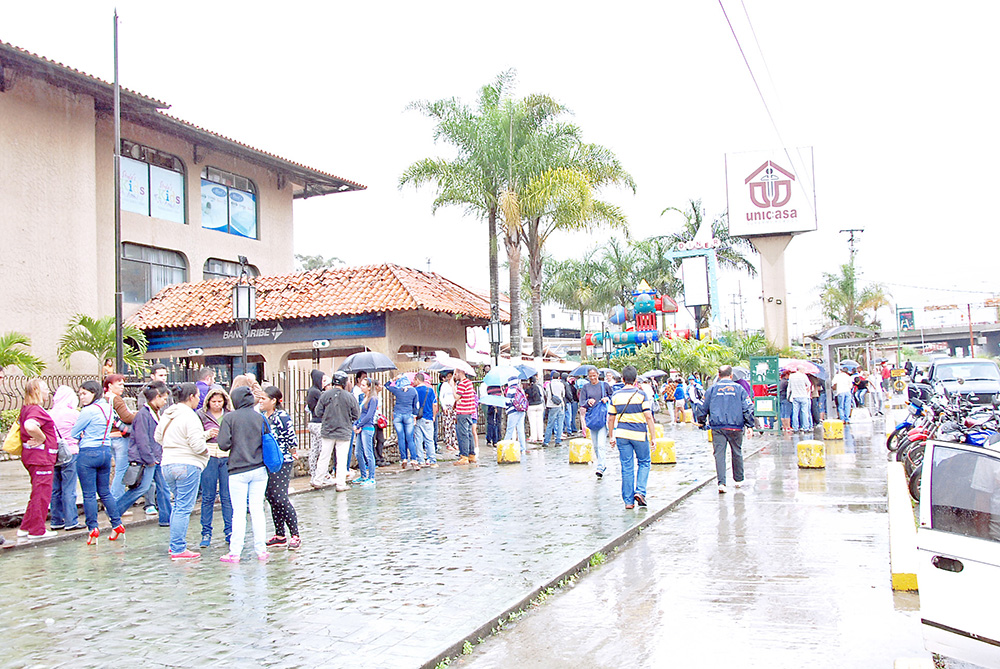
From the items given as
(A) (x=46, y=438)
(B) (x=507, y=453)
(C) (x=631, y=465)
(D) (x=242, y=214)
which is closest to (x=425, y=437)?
(B) (x=507, y=453)

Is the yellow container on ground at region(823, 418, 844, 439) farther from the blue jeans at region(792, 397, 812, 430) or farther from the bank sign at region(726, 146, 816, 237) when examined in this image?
the bank sign at region(726, 146, 816, 237)

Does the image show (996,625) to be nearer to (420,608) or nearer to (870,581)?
(870,581)

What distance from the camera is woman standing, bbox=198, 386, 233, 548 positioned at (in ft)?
27.6

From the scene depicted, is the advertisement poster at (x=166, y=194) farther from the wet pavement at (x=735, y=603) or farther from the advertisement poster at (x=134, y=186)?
the wet pavement at (x=735, y=603)

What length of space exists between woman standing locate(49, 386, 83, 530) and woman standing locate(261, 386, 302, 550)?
2329 millimetres

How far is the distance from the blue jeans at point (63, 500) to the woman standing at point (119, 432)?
17.8 inches

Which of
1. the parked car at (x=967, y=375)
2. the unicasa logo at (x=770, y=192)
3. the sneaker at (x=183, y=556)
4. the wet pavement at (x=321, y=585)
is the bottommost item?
the wet pavement at (x=321, y=585)

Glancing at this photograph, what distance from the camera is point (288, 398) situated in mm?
16094

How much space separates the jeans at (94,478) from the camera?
868 centimetres

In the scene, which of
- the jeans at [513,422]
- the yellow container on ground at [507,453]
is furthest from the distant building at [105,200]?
the yellow container on ground at [507,453]

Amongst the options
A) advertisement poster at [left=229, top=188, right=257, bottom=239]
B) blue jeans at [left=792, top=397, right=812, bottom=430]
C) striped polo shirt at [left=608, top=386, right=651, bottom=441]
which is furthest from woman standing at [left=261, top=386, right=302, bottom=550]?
advertisement poster at [left=229, top=188, right=257, bottom=239]

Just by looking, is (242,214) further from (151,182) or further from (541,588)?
(541,588)

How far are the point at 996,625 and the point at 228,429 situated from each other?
626 centimetres

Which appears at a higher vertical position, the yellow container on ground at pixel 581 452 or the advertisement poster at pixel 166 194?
the advertisement poster at pixel 166 194
